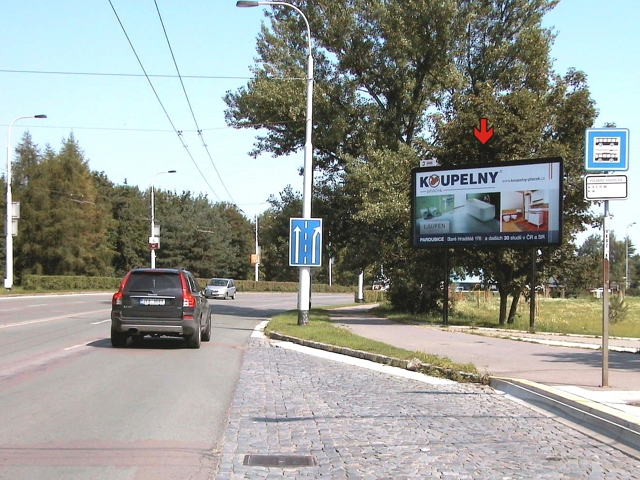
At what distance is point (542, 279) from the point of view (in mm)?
25938

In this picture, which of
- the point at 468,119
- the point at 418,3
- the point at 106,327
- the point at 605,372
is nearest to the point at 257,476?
the point at 605,372

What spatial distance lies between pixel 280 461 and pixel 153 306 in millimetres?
9454

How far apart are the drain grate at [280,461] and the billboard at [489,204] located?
17.2m

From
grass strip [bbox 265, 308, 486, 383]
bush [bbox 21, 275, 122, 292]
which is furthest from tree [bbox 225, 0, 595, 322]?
bush [bbox 21, 275, 122, 292]

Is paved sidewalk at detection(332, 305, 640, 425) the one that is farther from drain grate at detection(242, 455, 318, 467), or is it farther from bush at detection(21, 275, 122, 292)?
bush at detection(21, 275, 122, 292)

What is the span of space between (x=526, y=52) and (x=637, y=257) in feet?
488

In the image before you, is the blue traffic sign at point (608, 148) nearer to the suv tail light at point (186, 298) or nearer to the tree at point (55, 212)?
the suv tail light at point (186, 298)

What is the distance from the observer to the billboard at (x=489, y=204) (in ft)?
71.4

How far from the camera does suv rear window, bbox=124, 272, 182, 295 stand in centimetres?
1512

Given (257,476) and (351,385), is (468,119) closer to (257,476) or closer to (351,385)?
(351,385)

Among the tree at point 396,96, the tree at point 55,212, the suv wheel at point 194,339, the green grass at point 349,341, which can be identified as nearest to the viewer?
the green grass at point 349,341

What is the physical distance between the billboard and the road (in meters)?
9.87

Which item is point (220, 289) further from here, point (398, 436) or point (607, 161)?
point (398, 436)

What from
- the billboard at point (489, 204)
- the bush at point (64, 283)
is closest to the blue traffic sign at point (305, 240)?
the billboard at point (489, 204)
